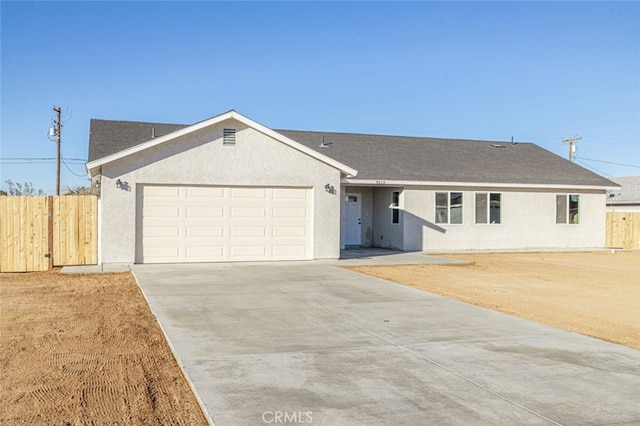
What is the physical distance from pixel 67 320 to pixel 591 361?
7.37 meters

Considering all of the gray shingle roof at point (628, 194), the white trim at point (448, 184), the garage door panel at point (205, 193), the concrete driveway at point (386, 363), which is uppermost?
the gray shingle roof at point (628, 194)

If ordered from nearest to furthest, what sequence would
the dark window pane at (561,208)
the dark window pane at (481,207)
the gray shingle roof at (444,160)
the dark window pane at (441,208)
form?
the dark window pane at (441,208) → the gray shingle roof at (444,160) → the dark window pane at (481,207) → the dark window pane at (561,208)

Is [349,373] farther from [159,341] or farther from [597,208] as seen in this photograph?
[597,208]

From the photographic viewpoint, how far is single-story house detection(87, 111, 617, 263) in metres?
16.0

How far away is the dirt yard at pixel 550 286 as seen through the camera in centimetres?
920

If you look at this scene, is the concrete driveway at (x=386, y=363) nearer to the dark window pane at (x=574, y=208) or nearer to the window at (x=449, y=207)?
the window at (x=449, y=207)

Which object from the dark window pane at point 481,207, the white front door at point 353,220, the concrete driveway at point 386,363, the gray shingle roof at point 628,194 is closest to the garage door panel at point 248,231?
the concrete driveway at point 386,363

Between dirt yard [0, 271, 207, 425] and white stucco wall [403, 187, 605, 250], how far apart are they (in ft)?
44.7

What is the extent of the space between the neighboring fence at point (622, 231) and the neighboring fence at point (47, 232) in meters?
22.3

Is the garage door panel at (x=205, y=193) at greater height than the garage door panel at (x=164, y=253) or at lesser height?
greater

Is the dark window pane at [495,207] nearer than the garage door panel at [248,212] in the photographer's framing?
No

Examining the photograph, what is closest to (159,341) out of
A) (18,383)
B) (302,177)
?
(18,383)

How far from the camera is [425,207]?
22641 millimetres

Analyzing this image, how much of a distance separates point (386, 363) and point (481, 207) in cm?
1815
